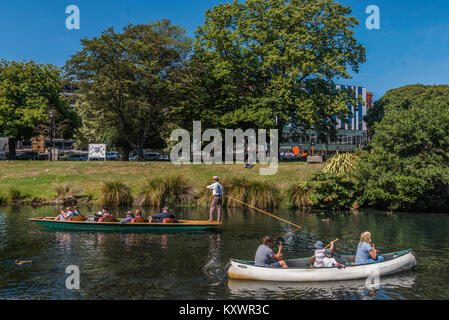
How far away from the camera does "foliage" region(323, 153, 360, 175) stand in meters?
32.6

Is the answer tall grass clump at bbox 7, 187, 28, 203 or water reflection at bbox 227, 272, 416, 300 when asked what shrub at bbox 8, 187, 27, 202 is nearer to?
tall grass clump at bbox 7, 187, 28, 203

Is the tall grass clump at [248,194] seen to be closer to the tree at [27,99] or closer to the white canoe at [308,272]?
the white canoe at [308,272]

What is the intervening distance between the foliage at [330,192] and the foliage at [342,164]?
2.59 meters

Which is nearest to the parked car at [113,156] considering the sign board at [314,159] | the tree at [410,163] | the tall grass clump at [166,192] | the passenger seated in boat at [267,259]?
the sign board at [314,159]

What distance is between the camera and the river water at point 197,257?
1203cm

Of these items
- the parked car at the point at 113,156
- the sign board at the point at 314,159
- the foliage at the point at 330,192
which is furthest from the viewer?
the parked car at the point at 113,156

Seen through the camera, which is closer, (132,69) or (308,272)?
(308,272)

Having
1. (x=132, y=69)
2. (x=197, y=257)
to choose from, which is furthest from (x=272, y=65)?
(x=197, y=257)

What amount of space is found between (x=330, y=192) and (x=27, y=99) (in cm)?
3840

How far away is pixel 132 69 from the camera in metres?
42.3

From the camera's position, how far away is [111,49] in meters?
42.7

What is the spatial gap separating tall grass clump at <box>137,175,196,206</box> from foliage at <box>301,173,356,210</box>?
28.5 ft
